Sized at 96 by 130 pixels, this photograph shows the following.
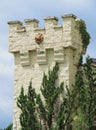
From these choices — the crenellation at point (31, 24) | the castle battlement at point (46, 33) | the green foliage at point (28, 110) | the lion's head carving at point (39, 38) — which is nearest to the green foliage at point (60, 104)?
the green foliage at point (28, 110)

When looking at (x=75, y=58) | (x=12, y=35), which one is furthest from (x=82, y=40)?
(x=12, y=35)

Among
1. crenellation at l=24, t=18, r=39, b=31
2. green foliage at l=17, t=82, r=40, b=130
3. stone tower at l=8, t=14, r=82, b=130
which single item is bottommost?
green foliage at l=17, t=82, r=40, b=130

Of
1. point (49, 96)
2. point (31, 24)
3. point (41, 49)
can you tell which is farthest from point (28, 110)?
point (31, 24)

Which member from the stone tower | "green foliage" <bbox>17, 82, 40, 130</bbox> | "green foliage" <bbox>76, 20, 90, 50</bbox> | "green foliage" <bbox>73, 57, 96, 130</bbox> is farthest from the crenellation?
"green foliage" <bbox>73, 57, 96, 130</bbox>

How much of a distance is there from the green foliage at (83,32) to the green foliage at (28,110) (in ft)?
9.37

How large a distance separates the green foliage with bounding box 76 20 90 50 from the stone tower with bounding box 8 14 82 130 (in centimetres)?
24

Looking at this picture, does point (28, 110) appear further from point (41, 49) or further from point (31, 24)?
point (31, 24)

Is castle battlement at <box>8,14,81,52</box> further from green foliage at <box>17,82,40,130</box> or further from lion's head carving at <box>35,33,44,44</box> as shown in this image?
green foliage at <box>17,82,40,130</box>

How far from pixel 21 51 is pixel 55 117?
3.11 meters

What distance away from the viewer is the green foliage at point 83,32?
86.5 ft

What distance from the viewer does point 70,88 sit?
2550cm

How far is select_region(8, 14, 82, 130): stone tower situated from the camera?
2564 cm

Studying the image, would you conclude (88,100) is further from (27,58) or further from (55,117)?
(27,58)

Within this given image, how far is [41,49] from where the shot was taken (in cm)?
2612
